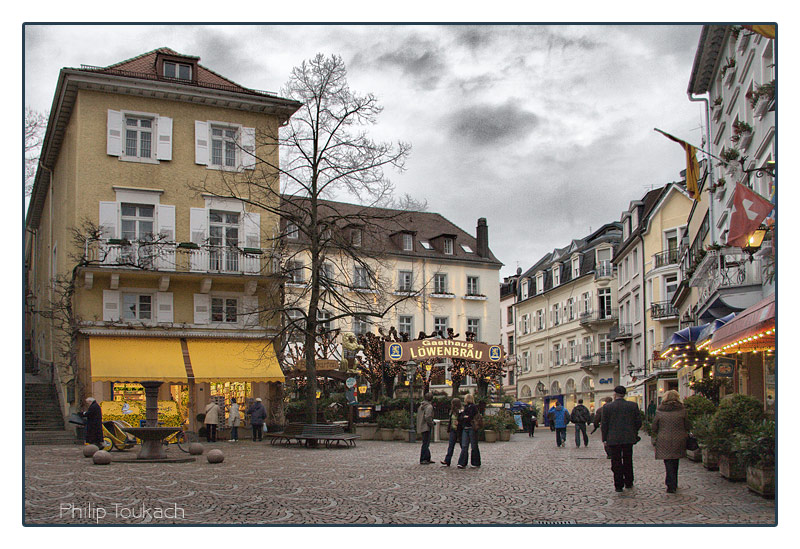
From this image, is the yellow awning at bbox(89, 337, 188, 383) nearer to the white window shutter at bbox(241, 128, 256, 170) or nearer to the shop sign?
the white window shutter at bbox(241, 128, 256, 170)

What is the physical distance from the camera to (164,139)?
26.4 m

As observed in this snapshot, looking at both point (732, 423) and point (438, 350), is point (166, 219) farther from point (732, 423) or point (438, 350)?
point (732, 423)

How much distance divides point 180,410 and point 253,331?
10.5ft

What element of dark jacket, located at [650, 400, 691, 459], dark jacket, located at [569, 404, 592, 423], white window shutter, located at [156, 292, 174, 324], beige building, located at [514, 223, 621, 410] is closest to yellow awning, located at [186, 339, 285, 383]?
white window shutter, located at [156, 292, 174, 324]

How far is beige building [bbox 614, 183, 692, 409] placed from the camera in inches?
1774

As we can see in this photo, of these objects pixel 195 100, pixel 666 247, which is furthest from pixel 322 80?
pixel 666 247

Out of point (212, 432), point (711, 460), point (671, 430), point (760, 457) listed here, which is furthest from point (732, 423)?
point (212, 432)

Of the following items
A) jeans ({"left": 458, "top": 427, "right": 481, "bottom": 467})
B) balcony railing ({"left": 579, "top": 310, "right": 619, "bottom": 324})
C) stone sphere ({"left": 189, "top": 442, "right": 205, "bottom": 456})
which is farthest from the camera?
balcony railing ({"left": 579, "top": 310, "right": 619, "bottom": 324})

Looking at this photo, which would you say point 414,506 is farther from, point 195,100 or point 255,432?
point 195,100

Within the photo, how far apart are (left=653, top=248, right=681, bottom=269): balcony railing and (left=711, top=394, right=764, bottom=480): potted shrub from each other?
32.1m

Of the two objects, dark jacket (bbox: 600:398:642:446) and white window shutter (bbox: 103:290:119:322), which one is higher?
white window shutter (bbox: 103:290:119:322)

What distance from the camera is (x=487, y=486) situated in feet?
45.6

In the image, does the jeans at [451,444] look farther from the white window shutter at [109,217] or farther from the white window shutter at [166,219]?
the white window shutter at [109,217]

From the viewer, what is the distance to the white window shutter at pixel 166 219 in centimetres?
2647
